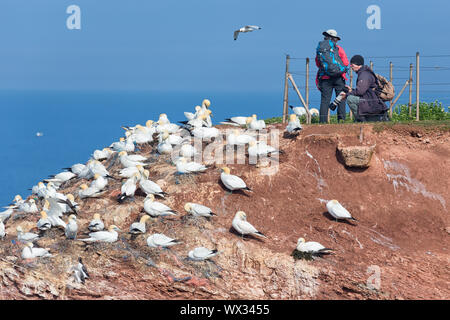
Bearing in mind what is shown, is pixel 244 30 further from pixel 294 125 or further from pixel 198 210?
pixel 198 210

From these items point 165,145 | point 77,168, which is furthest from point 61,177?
point 165,145

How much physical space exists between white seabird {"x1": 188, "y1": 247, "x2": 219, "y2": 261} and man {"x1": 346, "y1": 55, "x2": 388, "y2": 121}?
328 inches

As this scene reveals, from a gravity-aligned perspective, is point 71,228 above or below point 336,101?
below

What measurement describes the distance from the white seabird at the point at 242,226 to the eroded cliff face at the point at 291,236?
1.13 feet

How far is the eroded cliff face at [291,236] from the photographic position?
1912 cm

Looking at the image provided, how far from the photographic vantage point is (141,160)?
2470 centimetres

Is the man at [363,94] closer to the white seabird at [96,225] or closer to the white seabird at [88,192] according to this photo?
the white seabird at [88,192]

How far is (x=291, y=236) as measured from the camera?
20.4 meters

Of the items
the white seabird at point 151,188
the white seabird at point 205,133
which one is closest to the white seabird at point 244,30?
the white seabird at point 205,133

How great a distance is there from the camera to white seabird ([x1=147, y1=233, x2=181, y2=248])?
1975 centimetres

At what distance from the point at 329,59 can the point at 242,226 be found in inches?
319

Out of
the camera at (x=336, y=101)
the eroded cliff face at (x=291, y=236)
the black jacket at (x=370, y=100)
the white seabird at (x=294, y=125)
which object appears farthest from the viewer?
the camera at (x=336, y=101)
